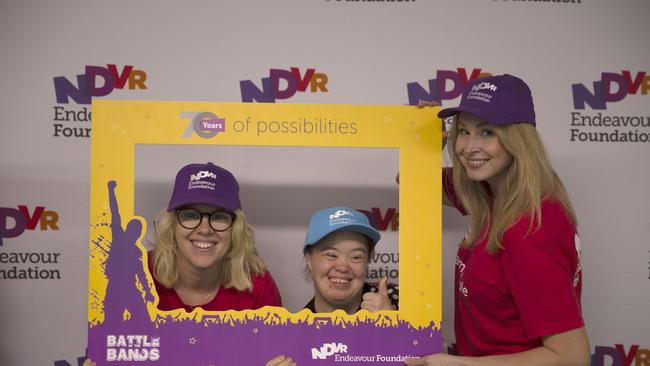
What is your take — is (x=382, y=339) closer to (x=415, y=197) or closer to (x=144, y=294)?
(x=415, y=197)

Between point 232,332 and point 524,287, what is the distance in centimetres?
66

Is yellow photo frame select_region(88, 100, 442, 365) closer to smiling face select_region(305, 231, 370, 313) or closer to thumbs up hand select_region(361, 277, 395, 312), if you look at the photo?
thumbs up hand select_region(361, 277, 395, 312)

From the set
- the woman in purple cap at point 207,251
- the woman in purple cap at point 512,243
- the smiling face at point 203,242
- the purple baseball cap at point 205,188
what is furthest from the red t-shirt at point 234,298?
the woman in purple cap at point 512,243

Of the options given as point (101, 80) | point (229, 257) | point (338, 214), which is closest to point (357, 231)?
point (338, 214)

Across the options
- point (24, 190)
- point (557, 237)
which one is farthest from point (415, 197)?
point (24, 190)

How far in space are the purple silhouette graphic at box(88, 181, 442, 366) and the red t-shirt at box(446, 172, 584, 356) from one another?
0.12 meters

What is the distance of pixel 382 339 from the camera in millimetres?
1441

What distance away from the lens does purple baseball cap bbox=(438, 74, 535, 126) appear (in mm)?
1374

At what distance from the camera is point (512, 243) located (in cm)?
134

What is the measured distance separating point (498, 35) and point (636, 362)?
3.78 feet

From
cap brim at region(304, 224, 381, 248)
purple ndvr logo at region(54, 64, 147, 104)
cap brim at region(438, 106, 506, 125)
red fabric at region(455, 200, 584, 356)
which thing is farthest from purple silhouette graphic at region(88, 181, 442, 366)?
purple ndvr logo at region(54, 64, 147, 104)

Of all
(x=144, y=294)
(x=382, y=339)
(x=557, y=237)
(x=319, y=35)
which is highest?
(x=319, y=35)

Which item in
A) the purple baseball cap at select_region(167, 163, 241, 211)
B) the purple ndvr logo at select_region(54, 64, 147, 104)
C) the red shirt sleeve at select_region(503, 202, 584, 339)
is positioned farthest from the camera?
the purple ndvr logo at select_region(54, 64, 147, 104)

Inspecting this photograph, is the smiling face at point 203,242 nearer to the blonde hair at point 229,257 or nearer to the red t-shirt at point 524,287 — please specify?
the blonde hair at point 229,257
